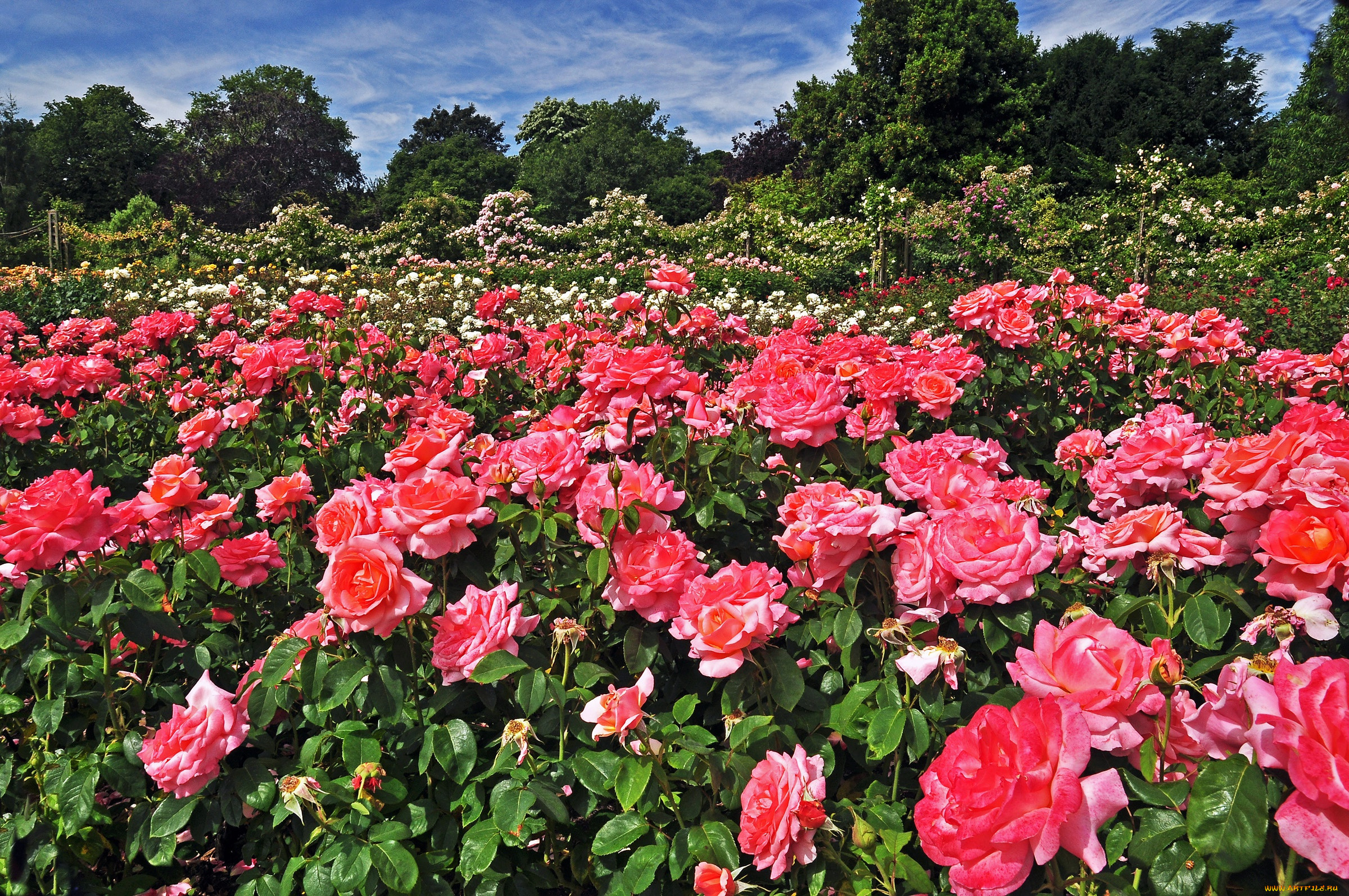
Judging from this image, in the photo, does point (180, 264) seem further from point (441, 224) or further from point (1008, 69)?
point (1008, 69)

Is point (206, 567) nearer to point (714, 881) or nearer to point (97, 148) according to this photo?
point (714, 881)

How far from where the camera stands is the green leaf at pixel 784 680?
1.13 m

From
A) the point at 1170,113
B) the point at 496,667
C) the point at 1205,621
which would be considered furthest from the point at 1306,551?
the point at 1170,113

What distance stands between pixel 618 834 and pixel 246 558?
3.26 feet

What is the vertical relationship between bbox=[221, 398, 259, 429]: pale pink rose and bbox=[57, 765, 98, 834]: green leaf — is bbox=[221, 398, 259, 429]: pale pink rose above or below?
above

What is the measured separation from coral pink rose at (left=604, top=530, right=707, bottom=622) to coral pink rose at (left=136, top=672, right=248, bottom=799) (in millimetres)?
647

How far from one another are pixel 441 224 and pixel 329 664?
55.6 ft

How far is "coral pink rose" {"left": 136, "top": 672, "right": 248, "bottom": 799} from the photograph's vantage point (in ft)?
3.95

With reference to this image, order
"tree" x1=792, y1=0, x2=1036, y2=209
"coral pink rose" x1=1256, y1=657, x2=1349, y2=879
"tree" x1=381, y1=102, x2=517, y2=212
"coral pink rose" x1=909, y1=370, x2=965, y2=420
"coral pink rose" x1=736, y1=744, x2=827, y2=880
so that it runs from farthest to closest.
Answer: "tree" x1=381, y1=102, x2=517, y2=212
"tree" x1=792, y1=0, x2=1036, y2=209
"coral pink rose" x1=909, y1=370, x2=965, y2=420
"coral pink rose" x1=736, y1=744, x2=827, y2=880
"coral pink rose" x1=1256, y1=657, x2=1349, y2=879

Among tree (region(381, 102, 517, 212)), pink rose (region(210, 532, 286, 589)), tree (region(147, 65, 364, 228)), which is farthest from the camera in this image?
tree (region(381, 102, 517, 212))

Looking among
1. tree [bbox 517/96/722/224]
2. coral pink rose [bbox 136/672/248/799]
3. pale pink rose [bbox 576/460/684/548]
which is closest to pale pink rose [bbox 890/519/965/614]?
pale pink rose [bbox 576/460/684/548]

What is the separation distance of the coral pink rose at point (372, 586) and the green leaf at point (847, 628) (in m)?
0.62

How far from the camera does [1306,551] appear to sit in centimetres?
105

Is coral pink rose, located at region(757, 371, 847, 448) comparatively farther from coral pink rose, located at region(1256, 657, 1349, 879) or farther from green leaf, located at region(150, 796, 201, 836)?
green leaf, located at region(150, 796, 201, 836)
